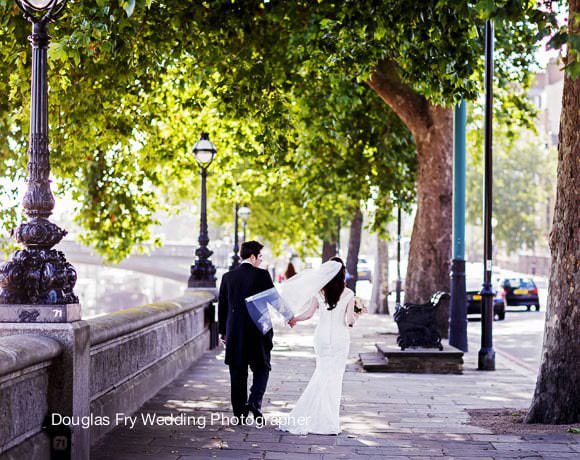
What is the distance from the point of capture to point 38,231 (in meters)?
6.97

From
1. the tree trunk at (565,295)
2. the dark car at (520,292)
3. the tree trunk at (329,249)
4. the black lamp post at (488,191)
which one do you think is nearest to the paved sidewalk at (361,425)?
the tree trunk at (565,295)

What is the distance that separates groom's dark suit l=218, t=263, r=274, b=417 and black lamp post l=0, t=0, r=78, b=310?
10.2 ft

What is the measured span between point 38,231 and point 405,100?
1440 cm

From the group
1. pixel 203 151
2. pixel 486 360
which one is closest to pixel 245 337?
pixel 486 360

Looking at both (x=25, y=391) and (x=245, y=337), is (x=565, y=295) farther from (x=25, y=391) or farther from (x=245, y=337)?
(x=25, y=391)

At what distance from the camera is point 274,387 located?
13391mm

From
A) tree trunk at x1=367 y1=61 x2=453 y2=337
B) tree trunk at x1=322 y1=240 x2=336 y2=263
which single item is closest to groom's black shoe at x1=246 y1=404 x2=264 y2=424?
tree trunk at x1=367 y1=61 x2=453 y2=337

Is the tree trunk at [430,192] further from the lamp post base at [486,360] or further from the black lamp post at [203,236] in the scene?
the lamp post base at [486,360]

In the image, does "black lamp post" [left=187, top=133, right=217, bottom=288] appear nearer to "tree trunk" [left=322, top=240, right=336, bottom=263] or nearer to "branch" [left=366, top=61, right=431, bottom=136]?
"branch" [left=366, top=61, right=431, bottom=136]

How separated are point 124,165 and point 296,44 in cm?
912

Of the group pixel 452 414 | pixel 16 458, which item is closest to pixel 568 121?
pixel 452 414

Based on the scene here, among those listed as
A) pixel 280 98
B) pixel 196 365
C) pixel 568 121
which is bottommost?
pixel 196 365

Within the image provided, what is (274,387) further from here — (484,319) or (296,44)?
(296,44)

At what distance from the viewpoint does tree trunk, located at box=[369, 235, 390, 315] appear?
3753 cm
